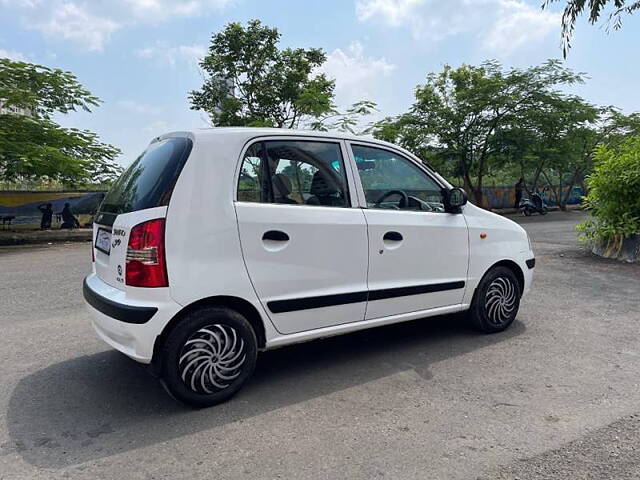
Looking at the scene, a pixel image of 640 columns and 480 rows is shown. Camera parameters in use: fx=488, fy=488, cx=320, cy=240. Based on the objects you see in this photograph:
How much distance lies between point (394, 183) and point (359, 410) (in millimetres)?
1834

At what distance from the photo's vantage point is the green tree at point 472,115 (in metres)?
21.0

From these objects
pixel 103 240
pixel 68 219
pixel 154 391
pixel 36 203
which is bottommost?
pixel 68 219

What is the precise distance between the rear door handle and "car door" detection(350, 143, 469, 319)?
2.34ft

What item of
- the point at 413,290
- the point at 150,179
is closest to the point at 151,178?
the point at 150,179

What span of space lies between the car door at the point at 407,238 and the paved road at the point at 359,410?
521 millimetres

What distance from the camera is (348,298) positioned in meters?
3.60

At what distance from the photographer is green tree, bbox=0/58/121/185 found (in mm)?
12336

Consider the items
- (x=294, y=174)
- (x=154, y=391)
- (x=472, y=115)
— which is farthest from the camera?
(x=472, y=115)

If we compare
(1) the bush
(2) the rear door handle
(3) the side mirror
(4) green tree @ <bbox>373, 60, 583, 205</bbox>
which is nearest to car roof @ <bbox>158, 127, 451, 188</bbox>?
(2) the rear door handle

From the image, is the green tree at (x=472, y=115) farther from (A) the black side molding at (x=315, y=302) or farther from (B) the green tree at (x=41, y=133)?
(A) the black side molding at (x=315, y=302)

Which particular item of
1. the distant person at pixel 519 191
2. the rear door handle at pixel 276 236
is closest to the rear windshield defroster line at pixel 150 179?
the rear door handle at pixel 276 236

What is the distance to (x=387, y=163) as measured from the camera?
13.3ft

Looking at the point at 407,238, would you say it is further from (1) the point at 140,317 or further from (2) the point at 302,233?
(1) the point at 140,317

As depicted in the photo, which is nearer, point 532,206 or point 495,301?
point 495,301
